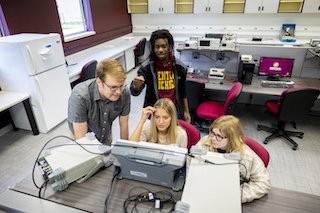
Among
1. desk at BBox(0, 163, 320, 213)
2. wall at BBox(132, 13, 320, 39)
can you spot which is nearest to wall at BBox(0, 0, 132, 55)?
wall at BBox(132, 13, 320, 39)

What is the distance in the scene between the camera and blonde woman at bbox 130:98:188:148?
153 centimetres

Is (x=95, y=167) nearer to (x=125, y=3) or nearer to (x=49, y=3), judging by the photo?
(x=49, y=3)

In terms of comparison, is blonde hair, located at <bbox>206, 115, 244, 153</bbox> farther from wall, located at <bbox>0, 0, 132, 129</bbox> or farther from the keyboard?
wall, located at <bbox>0, 0, 132, 129</bbox>

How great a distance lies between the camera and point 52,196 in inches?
41.0

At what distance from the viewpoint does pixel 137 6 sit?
19.7ft

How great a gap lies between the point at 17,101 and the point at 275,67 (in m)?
3.47

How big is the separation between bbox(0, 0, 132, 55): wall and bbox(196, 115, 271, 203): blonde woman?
3.12m

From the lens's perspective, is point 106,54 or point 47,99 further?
point 106,54

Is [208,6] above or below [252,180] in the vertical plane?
above

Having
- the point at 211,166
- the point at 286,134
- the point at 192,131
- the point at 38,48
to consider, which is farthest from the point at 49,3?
the point at 286,134

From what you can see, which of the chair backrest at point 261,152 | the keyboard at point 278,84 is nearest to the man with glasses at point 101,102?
the chair backrest at point 261,152

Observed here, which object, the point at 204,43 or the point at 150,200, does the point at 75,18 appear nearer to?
the point at 204,43

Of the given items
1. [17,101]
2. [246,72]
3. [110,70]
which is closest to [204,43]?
[246,72]

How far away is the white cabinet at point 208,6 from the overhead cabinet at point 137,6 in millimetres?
1396
